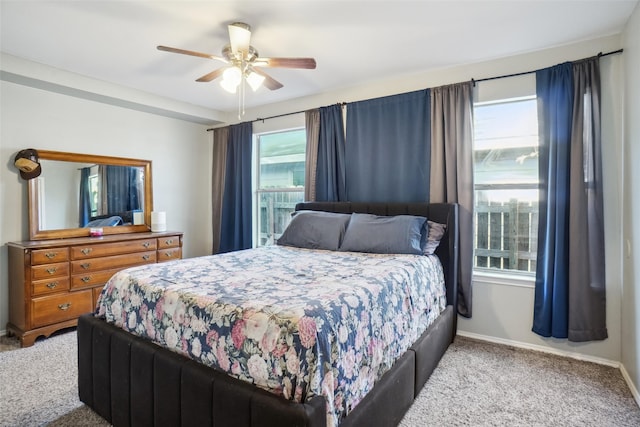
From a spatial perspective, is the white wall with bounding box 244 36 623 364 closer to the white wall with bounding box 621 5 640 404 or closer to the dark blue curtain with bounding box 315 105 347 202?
the white wall with bounding box 621 5 640 404

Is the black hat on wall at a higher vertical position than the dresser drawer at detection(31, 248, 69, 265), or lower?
higher

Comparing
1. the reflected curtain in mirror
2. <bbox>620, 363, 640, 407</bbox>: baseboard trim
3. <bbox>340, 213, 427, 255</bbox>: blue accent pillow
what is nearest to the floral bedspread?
<bbox>340, 213, 427, 255</bbox>: blue accent pillow

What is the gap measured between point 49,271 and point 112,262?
54 cm

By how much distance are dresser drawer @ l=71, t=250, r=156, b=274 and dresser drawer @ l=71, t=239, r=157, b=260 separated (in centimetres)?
4

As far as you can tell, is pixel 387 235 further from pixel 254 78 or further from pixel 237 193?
pixel 237 193

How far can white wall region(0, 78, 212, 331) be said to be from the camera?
317cm

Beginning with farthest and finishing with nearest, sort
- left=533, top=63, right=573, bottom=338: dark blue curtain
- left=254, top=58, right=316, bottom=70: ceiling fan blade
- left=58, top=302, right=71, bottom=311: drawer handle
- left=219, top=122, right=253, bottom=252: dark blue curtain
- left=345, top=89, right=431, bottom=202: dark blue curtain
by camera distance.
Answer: left=219, top=122, right=253, bottom=252: dark blue curtain, left=345, top=89, right=431, bottom=202: dark blue curtain, left=58, top=302, right=71, bottom=311: drawer handle, left=533, top=63, right=573, bottom=338: dark blue curtain, left=254, top=58, right=316, bottom=70: ceiling fan blade

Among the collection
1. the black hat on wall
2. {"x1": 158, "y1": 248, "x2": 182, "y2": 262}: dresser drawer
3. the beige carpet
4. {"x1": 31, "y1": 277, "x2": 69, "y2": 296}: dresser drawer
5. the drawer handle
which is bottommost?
the beige carpet

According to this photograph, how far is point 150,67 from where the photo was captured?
3223 millimetres

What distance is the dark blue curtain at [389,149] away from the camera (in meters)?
3.30

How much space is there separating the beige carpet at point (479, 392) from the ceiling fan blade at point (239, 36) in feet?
8.17

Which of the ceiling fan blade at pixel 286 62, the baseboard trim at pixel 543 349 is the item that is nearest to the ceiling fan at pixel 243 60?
the ceiling fan blade at pixel 286 62

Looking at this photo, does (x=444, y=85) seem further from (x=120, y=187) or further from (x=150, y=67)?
(x=120, y=187)

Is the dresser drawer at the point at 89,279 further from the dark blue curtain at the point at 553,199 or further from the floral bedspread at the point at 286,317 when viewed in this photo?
the dark blue curtain at the point at 553,199
